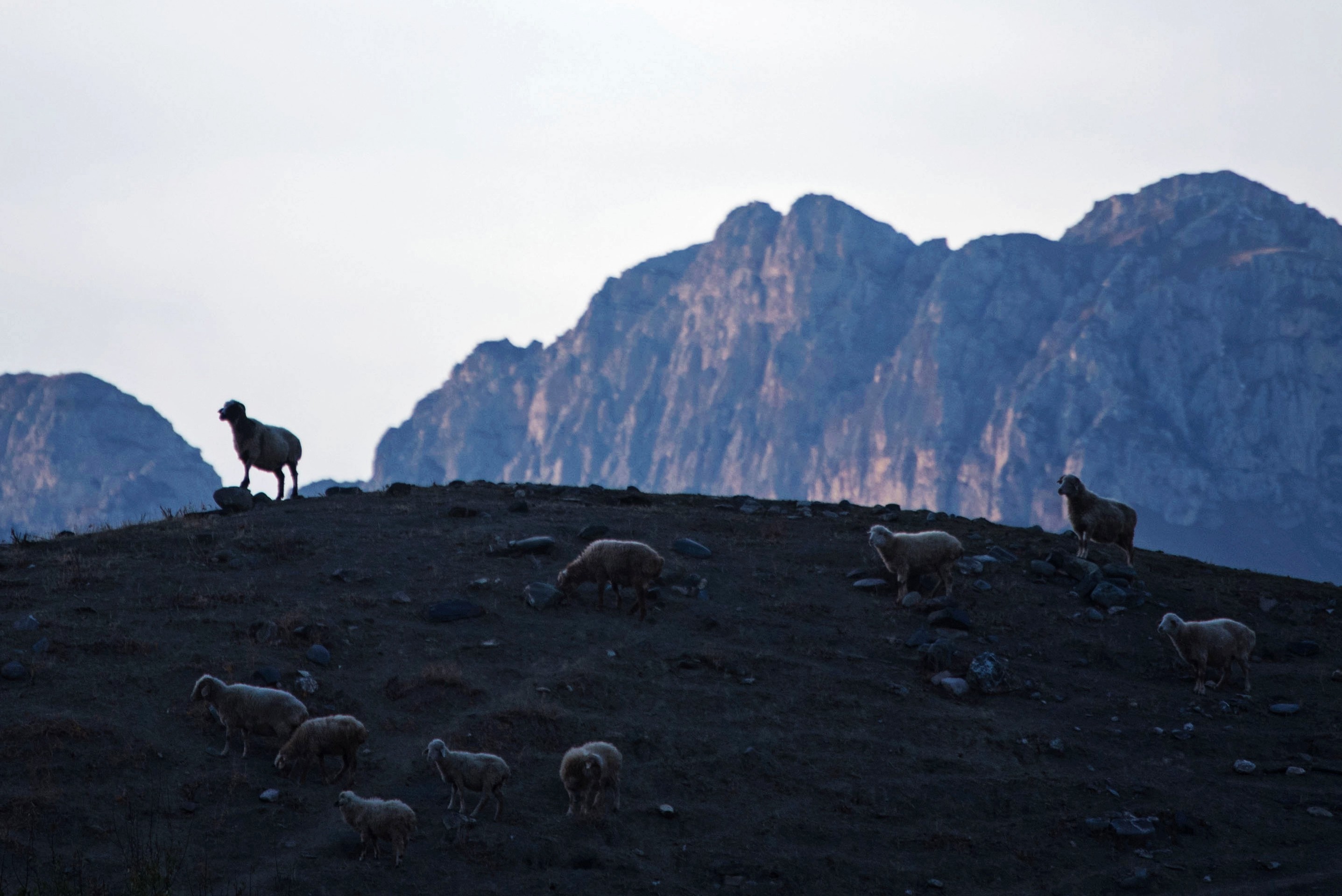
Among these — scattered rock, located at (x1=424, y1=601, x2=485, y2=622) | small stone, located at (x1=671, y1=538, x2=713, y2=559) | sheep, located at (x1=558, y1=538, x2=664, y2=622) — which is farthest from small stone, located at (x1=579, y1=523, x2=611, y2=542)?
scattered rock, located at (x1=424, y1=601, x2=485, y2=622)

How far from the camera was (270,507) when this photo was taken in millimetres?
28344

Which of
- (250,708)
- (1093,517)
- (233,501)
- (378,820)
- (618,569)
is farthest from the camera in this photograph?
(233,501)

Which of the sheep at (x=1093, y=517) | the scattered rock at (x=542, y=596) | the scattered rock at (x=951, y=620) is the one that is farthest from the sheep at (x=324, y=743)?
the sheep at (x=1093, y=517)

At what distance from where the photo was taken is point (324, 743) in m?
14.3

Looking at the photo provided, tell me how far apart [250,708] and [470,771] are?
317 cm

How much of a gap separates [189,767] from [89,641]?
4.25 metres

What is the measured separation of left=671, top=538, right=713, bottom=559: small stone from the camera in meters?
24.7

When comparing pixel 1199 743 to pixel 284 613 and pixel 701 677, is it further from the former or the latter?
pixel 284 613

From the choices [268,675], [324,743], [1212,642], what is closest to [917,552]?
[1212,642]

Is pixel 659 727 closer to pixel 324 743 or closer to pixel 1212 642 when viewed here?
pixel 324 743

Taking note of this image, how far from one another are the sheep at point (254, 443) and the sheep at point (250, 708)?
15.9m

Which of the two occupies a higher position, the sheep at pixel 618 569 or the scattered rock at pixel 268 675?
the sheep at pixel 618 569

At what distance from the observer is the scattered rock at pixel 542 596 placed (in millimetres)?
20844

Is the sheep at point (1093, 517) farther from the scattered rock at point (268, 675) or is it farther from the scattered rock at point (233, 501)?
the scattered rock at point (233, 501)
